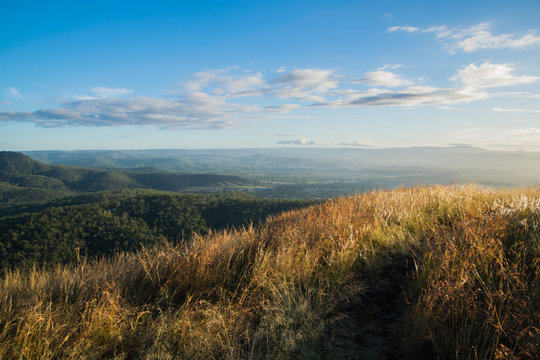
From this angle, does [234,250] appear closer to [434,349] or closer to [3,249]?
[434,349]

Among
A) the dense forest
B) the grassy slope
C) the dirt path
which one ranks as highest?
the grassy slope

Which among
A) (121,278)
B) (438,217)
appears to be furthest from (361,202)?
(121,278)

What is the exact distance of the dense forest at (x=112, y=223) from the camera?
151 ft

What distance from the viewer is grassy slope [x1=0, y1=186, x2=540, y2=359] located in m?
2.22

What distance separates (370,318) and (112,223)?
71576 millimetres

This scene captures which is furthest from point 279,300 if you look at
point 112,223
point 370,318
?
point 112,223

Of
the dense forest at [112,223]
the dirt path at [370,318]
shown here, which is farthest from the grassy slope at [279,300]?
the dense forest at [112,223]

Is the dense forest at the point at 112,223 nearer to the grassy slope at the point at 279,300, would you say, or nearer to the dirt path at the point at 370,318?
the grassy slope at the point at 279,300

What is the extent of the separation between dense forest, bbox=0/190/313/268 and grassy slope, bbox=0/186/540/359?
36117 mm

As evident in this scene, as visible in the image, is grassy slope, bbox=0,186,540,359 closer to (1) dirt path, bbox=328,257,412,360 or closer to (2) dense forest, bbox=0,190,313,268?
(1) dirt path, bbox=328,257,412,360

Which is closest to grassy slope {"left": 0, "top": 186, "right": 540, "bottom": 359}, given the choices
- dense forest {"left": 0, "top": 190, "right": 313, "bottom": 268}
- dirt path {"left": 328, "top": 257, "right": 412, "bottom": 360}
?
dirt path {"left": 328, "top": 257, "right": 412, "bottom": 360}

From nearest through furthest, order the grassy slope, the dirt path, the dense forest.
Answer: the grassy slope
the dirt path
the dense forest

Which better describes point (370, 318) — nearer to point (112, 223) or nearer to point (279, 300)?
point (279, 300)

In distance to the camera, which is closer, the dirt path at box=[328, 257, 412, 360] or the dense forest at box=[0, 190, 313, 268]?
the dirt path at box=[328, 257, 412, 360]
